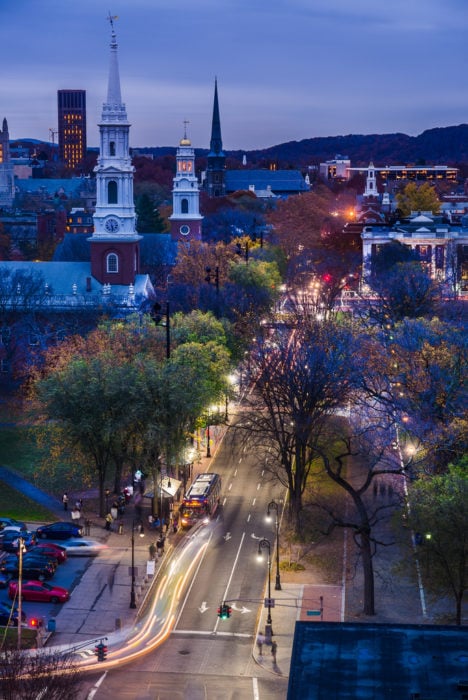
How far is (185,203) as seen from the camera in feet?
439

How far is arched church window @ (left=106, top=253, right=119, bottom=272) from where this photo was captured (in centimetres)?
9900

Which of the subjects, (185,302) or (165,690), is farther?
(185,302)

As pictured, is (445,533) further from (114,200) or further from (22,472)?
(114,200)

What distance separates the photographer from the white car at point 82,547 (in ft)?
177

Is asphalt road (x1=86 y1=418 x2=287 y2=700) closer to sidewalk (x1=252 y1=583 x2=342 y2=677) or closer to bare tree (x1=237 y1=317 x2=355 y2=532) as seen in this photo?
sidewalk (x1=252 y1=583 x2=342 y2=677)

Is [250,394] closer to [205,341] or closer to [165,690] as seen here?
[205,341]

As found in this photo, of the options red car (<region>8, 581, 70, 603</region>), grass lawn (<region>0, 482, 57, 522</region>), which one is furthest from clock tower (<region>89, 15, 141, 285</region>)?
red car (<region>8, 581, 70, 603</region>)

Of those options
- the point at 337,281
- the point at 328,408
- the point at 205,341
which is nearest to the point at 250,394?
the point at 205,341

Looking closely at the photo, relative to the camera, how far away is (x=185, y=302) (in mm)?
93312

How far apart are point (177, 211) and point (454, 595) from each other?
92.9 meters

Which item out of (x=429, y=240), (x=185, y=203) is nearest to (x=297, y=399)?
(x=185, y=203)

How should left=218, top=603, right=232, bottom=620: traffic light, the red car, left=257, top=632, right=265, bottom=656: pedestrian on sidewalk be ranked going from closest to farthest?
left=257, top=632, right=265, bottom=656: pedestrian on sidewalk → left=218, top=603, right=232, bottom=620: traffic light → the red car

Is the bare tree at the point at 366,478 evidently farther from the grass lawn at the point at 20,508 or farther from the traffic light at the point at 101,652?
the traffic light at the point at 101,652

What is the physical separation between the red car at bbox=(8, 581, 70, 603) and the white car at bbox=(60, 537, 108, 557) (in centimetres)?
537
